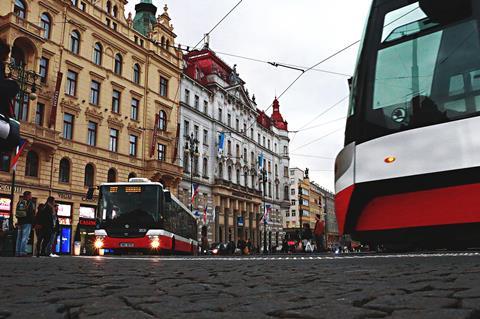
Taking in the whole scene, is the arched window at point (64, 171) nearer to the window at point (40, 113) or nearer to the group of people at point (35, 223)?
the window at point (40, 113)

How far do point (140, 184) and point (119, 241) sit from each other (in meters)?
2.34

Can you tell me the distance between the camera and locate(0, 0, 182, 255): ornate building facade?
1081 inches

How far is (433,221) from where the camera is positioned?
6.15 meters

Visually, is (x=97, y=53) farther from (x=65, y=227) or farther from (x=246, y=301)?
(x=246, y=301)

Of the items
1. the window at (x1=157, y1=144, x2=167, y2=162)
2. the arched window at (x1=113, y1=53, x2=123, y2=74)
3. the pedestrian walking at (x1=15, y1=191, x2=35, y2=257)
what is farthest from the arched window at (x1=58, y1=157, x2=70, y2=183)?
the pedestrian walking at (x1=15, y1=191, x2=35, y2=257)

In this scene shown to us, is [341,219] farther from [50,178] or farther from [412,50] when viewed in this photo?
[50,178]

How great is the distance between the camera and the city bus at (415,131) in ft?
19.9

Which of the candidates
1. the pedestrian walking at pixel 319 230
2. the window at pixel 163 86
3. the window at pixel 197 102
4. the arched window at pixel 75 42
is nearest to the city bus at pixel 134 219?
the pedestrian walking at pixel 319 230

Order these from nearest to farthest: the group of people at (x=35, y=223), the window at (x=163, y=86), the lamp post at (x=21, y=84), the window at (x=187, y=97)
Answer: the group of people at (x=35, y=223), the lamp post at (x=21, y=84), the window at (x=163, y=86), the window at (x=187, y=97)

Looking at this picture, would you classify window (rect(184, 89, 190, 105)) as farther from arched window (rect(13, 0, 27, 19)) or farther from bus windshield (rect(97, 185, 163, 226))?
bus windshield (rect(97, 185, 163, 226))

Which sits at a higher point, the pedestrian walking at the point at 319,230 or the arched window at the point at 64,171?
the arched window at the point at 64,171

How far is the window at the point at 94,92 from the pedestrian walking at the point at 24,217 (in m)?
20.8

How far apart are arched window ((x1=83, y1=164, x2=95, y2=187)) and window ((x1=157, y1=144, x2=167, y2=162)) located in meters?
7.67

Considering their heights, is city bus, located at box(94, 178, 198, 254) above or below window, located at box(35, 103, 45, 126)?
below
